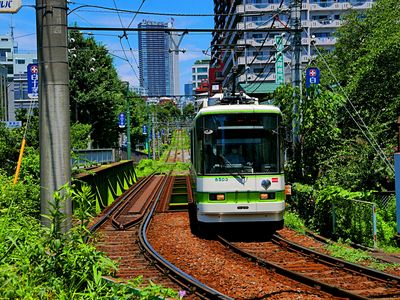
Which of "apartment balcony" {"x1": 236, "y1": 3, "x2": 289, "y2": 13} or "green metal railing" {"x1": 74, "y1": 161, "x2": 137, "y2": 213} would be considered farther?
"apartment balcony" {"x1": 236, "y1": 3, "x2": 289, "y2": 13}

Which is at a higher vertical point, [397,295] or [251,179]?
[251,179]

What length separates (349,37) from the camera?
26344 millimetres

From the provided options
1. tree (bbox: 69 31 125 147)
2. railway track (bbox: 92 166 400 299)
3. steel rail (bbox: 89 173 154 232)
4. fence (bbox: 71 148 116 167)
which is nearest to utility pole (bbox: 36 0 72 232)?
railway track (bbox: 92 166 400 299)

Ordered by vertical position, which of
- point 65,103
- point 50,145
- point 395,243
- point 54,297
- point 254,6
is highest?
point 254,6

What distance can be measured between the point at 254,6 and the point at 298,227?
2479 inches

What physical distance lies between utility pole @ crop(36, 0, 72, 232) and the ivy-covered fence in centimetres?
729

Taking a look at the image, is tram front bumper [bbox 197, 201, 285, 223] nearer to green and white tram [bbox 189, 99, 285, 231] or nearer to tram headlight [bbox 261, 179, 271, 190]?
green and white tram [bbox 189, 99, 285, 231]

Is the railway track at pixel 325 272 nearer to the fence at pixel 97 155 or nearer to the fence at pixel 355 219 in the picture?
the fence at pixel 355 219

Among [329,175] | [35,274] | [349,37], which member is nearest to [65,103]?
[35,274]

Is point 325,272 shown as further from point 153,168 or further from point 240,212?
point 153,168

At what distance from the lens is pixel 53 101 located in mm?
7285

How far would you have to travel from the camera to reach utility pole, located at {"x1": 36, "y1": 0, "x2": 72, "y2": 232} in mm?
7281

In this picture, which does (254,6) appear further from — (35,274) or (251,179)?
(35,274)

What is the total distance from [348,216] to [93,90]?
1223 inches
